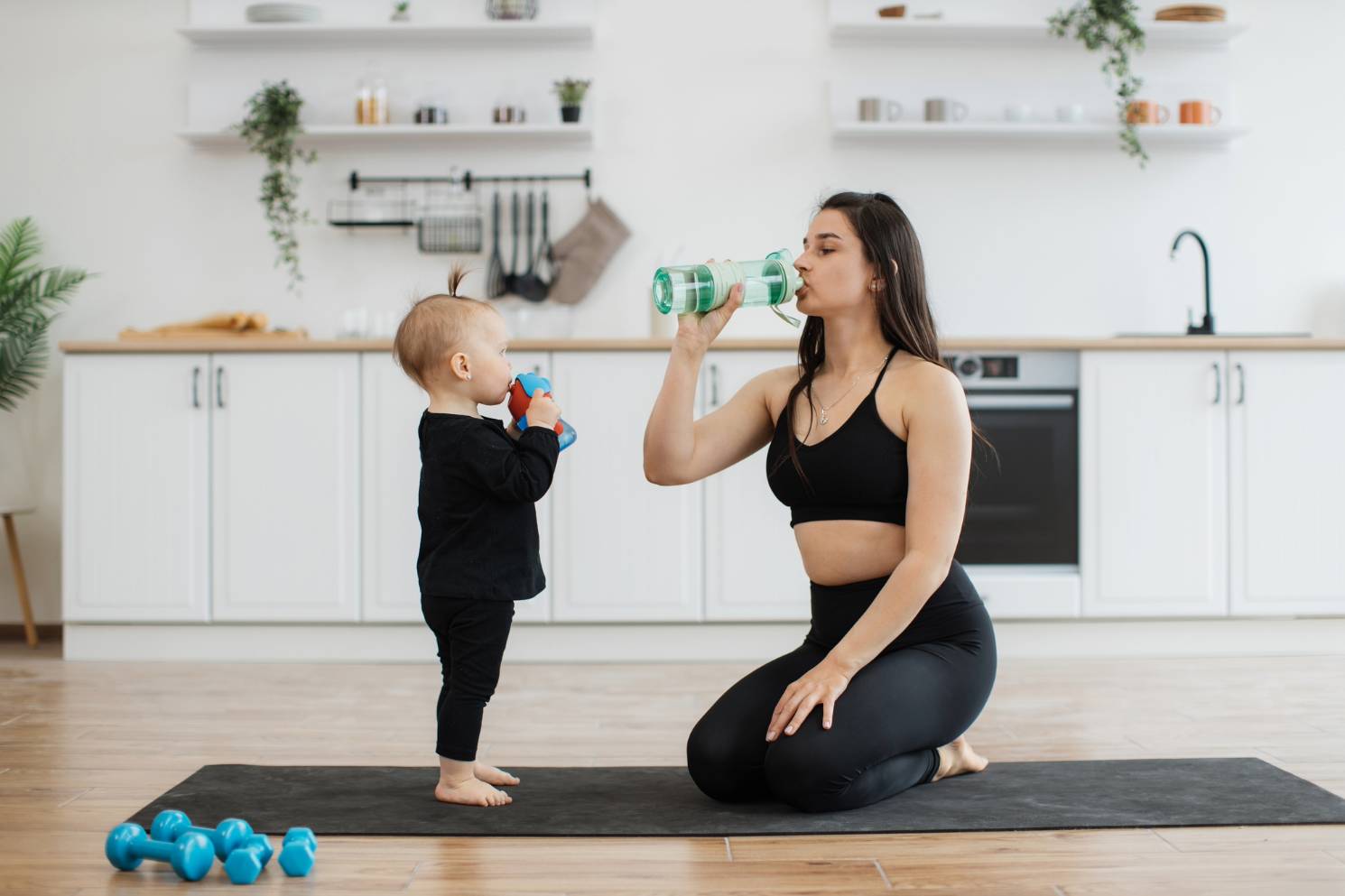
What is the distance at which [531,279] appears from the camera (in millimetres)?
4078

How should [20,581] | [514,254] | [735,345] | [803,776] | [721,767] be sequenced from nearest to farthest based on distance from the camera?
[803,776]
[721,767]
[735,345]
[20,581]
[514,254]

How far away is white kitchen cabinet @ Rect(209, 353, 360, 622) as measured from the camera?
11.7 ft

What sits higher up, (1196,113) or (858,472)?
(1196,113)

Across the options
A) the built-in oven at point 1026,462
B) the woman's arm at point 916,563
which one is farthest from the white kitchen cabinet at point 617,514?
the woman's arm at point 916,563

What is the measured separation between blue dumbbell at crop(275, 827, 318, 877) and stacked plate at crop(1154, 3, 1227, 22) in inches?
142

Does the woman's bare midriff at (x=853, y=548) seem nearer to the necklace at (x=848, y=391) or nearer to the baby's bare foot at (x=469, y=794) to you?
the necklace at (x=848, y=391)

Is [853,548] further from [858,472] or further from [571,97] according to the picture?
[571,97]

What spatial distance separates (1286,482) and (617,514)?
1.87m

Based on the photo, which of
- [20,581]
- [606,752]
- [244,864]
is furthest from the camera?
[20,581]

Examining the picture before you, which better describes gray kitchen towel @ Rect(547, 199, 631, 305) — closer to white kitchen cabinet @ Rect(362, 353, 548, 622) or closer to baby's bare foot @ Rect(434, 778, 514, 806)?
white kitchen cabinet @ Rect(362, 353, 548, 622)

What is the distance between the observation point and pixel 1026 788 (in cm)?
210

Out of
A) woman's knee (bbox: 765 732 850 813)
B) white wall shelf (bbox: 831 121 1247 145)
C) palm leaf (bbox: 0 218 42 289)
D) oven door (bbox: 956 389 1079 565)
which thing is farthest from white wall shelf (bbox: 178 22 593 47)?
woman's knee (bbox: 765 732 850 813)

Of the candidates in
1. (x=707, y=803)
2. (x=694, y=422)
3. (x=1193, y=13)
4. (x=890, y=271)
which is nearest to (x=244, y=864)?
(x=707, y=803)

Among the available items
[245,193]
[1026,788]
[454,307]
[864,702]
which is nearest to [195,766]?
[454,307]
